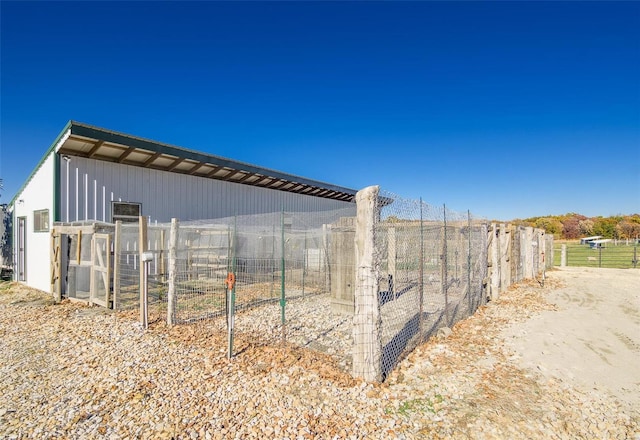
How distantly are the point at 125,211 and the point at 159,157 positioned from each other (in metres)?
1.97

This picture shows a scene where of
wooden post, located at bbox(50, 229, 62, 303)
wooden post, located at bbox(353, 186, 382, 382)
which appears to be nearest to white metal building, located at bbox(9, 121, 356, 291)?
wooden post, located at bbox(50, 229, 62, 303)

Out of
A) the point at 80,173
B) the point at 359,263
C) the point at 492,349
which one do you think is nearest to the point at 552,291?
the point at 492,349

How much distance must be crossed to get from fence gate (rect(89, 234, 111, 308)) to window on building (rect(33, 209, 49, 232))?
119 inches

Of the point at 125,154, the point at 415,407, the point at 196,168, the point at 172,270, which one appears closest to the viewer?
the point at 415,407

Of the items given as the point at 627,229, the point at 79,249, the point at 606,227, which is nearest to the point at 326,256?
the point at 79,249

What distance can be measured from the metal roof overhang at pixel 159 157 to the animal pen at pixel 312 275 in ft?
7.14

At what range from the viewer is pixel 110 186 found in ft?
32.8

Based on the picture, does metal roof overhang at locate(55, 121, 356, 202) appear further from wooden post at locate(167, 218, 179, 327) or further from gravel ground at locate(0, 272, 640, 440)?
gravel ground at locate(0, 272, 640, 440)

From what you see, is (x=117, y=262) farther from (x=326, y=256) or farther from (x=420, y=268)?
(x=420, y=268)

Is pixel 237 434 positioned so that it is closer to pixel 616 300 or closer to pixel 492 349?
pixel 492 349

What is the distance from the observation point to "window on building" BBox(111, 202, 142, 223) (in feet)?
33.0

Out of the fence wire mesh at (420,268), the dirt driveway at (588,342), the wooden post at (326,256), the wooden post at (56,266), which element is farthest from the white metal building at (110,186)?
the dirt driveway at (588,342)

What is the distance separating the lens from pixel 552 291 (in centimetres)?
1020

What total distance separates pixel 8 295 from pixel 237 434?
10279 mm
